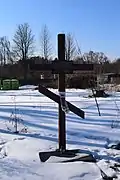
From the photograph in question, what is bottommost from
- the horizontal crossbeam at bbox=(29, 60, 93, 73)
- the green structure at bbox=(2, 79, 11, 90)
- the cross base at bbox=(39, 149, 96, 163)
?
the cross base at bbox=(39, 149, 96, 163)

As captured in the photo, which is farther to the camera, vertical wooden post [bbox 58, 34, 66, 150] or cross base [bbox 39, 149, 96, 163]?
vertical wooden post [bbox 58, 34, 66, 150]

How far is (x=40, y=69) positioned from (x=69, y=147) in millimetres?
1453

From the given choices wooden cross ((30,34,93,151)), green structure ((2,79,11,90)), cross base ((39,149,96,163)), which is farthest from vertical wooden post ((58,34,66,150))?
green structure ((2,79,11,90))

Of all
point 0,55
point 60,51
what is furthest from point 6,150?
point 0,55

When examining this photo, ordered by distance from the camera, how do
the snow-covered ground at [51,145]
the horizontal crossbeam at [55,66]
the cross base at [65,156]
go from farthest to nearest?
the horizontal crossbeam at [55,66]
the cross base at [65,156]
the snow-covered ground at [51,145]

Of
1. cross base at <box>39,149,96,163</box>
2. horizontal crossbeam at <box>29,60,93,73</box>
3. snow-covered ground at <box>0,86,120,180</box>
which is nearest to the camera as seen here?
snow-covered ground at <box>0,86,120,180</box>

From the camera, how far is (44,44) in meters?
66.3

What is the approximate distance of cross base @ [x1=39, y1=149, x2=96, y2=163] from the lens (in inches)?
200

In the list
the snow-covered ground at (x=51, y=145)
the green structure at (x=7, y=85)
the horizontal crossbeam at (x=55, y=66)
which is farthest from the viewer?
the green structure at (x=7, y=85)

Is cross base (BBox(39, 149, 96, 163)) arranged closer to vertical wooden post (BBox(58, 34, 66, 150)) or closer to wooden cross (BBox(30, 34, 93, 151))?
wooden cross (BBox(30, 34, 93, 151))

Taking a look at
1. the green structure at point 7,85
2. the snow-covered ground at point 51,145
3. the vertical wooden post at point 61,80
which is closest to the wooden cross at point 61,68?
the vertical wooden post at point 61,80

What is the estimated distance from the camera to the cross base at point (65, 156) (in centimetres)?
509

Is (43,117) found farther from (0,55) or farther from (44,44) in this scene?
(0,55)

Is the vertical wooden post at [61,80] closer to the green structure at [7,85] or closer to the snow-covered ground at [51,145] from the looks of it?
the snow-covered ground at [51,145]
